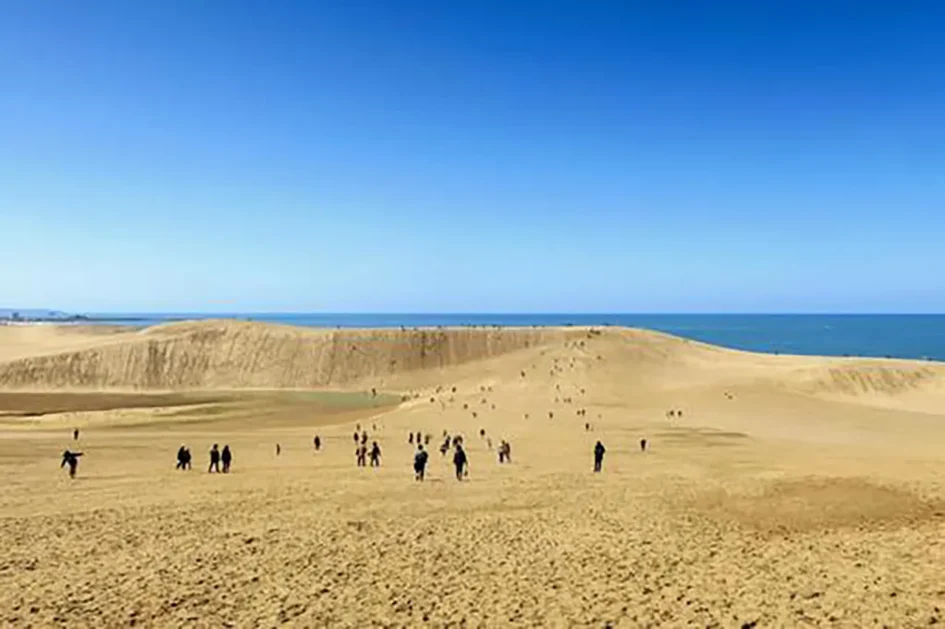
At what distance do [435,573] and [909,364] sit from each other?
213 ft

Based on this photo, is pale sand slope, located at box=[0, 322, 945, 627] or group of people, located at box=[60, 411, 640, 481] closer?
pale sand slope, located at box=[0, 322, 945, 627]

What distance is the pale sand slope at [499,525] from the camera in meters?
12.8

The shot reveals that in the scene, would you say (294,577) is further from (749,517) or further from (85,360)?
(85,360)

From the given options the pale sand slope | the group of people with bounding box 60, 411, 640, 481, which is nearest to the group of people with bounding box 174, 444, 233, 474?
the group of people with bounding box 60, 411, 640, 481

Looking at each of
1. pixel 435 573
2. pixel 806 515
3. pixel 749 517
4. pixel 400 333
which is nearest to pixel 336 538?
pixel 435 573

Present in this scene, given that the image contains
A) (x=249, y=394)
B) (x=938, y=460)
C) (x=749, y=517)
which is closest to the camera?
(x=749, y=517)

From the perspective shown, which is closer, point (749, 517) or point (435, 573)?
point (435, 573)

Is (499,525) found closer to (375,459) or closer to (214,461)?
(375,459)

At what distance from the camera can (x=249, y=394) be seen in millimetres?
75188

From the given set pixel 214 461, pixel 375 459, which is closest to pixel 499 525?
pixel 375 459

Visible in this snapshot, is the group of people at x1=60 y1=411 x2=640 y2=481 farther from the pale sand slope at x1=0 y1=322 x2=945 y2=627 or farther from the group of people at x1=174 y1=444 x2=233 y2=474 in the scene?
the pale sand slope at x1=0 y1=322 x2=945 y2=627

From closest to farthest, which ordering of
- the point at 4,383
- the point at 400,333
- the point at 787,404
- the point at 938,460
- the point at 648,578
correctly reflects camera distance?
the point at 648,578, the point at 938,460, the point at 787,404, the point at 4,383, the point at 400,333

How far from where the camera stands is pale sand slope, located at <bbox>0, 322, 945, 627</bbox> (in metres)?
12.8

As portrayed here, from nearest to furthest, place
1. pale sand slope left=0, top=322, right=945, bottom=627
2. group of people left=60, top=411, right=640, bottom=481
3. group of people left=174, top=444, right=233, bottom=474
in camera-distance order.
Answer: pale sand slope left=0, top=322, right=945, bottom=627, group of people left=60, top=411, right=640, bottom=481, group of people left=174, top=444, right=233, bottom=474
